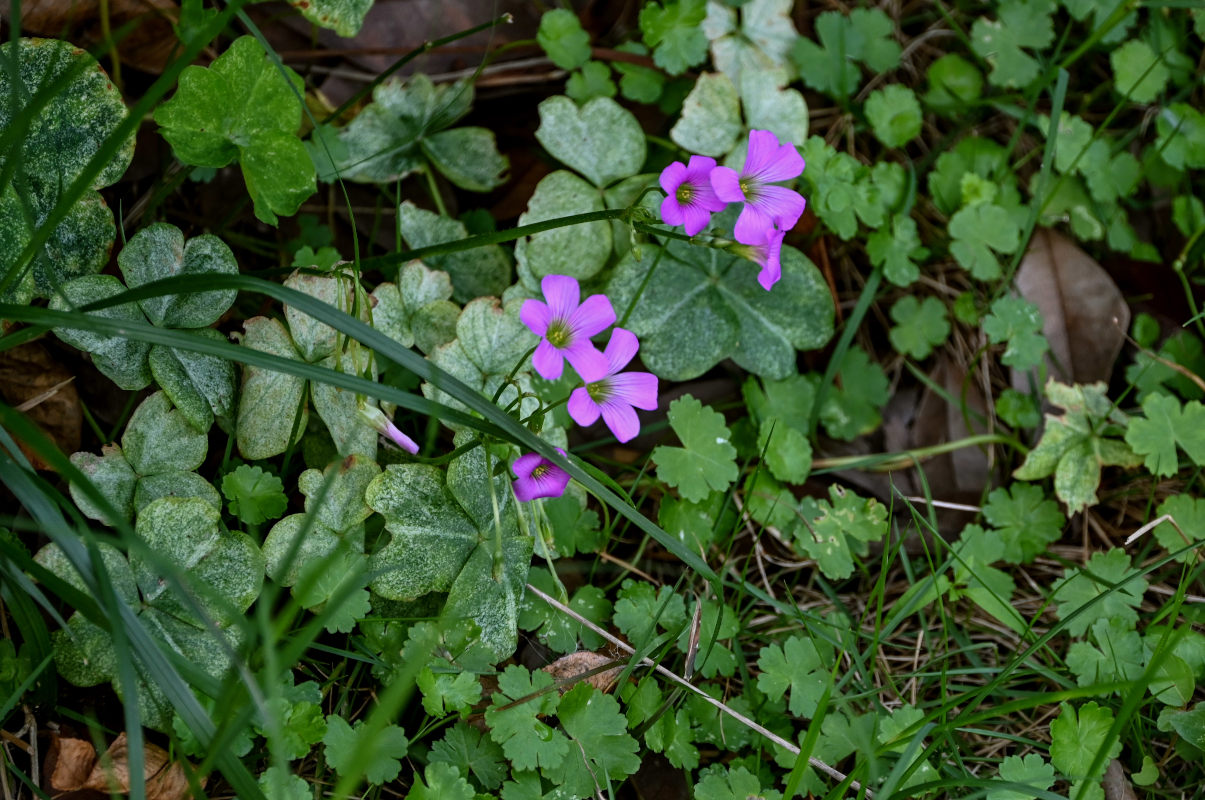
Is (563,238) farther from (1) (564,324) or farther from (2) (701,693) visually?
(2) (701,693)

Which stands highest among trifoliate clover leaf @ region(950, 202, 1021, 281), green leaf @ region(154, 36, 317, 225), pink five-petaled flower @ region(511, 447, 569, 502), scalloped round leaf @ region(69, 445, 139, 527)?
green leaf @ region(154, 36, 317, 225)

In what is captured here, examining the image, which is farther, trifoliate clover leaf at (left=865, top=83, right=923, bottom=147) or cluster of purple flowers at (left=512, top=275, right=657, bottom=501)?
trifoliate clover leaf at (left=865, top=83, right=923, bottom=147)

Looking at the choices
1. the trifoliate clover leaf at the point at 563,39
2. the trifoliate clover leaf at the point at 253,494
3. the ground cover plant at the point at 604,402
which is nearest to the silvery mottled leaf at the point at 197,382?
the ground cover plant at the point at 604,402

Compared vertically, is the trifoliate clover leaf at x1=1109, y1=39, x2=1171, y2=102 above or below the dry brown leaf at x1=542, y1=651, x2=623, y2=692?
above

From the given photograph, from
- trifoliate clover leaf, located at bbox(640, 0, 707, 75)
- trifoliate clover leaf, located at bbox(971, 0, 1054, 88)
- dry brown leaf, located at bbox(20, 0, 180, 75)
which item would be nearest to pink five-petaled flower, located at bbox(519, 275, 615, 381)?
trifoliate clover leaf, located at bbox(640, 0, 707, 75)

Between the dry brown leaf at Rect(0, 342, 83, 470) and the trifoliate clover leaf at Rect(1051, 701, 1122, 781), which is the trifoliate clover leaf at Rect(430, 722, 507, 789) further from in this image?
the trifoliate clover leaf at Rect(1051, 701, 1122, 781)

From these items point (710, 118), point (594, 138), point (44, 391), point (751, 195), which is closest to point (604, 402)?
point (751, 195)

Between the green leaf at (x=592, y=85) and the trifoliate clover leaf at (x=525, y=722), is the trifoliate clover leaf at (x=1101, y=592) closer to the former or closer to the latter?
the trifoliate clover leaf at (x=525, y=722)
